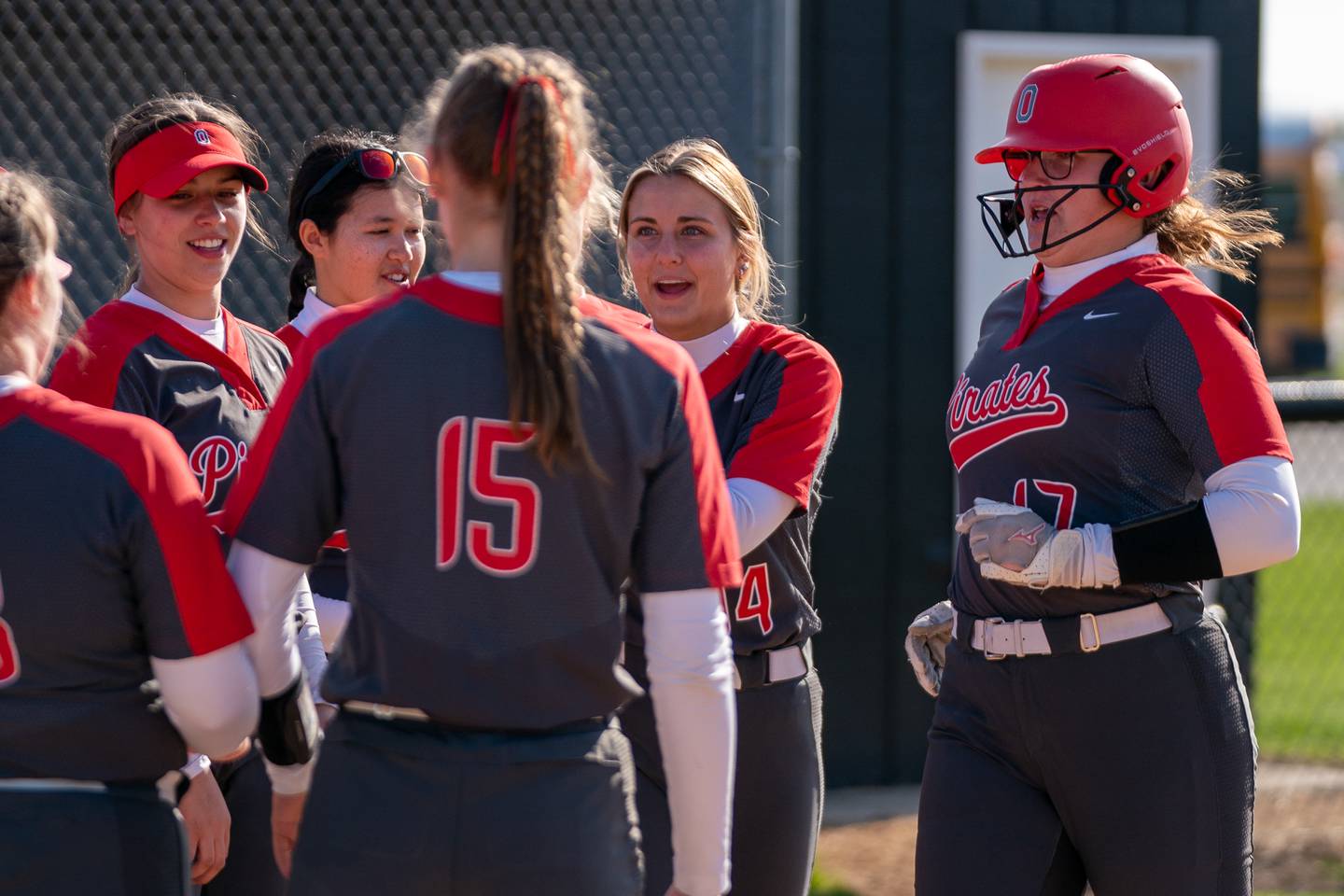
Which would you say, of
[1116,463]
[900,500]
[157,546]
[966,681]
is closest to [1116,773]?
[966,681]

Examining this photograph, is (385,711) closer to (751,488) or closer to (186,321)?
(751,488)

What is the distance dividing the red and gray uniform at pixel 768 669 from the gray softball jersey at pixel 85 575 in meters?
1.19

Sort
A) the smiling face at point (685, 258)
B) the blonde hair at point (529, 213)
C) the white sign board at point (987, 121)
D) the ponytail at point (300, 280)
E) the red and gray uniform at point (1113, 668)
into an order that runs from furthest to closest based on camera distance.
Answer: the white sign board at point (987, 121) → the ponytail at point (300, 280) → the smiling face at point (685, 258) → the red and gray uniform at point (1113, 668) → the blonde hair at point (529, 213)

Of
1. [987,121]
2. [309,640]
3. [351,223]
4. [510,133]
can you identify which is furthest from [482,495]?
[987,121]

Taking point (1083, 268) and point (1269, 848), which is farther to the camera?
point (1269, 848)

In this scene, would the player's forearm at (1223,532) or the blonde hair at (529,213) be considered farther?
the player's forearm at (1223,532)

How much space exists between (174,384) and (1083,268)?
5.86ft

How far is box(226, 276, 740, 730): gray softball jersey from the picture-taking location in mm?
2051

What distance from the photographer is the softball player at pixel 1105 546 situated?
2830 mm

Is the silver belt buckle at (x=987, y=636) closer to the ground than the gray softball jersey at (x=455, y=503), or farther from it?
closer to the ground

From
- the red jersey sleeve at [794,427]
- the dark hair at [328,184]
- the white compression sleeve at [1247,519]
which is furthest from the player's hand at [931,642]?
the dark hair at [328,184]

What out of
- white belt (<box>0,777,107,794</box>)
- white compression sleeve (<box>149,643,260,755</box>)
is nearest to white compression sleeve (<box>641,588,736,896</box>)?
white compression sleeve (<box>149,643,260,755</box>)

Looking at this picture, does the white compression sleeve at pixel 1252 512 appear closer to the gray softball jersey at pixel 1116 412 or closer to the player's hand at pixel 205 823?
the gray softball jersey at pixel 1116 412

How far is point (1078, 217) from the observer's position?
3131 millimetres
